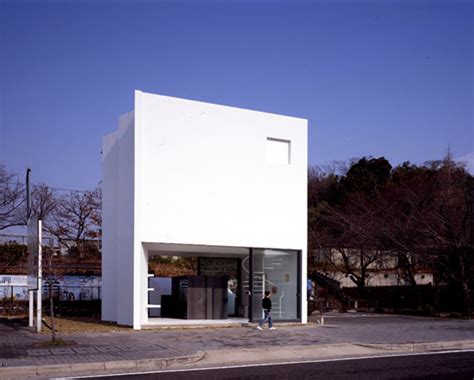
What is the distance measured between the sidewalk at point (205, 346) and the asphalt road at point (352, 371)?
1193mm

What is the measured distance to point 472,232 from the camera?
32.8 metres

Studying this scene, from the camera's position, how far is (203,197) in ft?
83.6

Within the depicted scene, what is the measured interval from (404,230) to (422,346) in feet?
60.1

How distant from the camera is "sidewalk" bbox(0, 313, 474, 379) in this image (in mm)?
15078

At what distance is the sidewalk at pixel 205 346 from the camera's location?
1508cm

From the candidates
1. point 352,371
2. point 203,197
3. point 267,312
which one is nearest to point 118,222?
point 203,197

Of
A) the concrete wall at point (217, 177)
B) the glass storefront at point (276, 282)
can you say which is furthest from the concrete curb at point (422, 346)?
the concrete wall at point (217, 177)

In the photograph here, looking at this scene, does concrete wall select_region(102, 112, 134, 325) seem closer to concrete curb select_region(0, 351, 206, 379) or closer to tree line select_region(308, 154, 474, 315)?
concrete curb select_region(0, 351, 206, 379)

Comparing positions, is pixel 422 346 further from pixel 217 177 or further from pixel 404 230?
pixel 404 230

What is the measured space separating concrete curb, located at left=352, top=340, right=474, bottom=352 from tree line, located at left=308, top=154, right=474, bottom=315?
42.1 feet

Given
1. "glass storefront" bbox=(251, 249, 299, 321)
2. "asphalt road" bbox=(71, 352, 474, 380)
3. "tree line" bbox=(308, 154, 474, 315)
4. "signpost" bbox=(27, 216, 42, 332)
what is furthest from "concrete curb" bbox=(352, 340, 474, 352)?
"tree line" bbox=(308, 154, 474, 315)

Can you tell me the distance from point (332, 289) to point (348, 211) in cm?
710

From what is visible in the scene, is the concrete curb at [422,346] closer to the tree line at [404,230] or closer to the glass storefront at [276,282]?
the glass storefront at [276,282]

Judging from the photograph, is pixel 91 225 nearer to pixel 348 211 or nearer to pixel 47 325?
pixel 348 211
